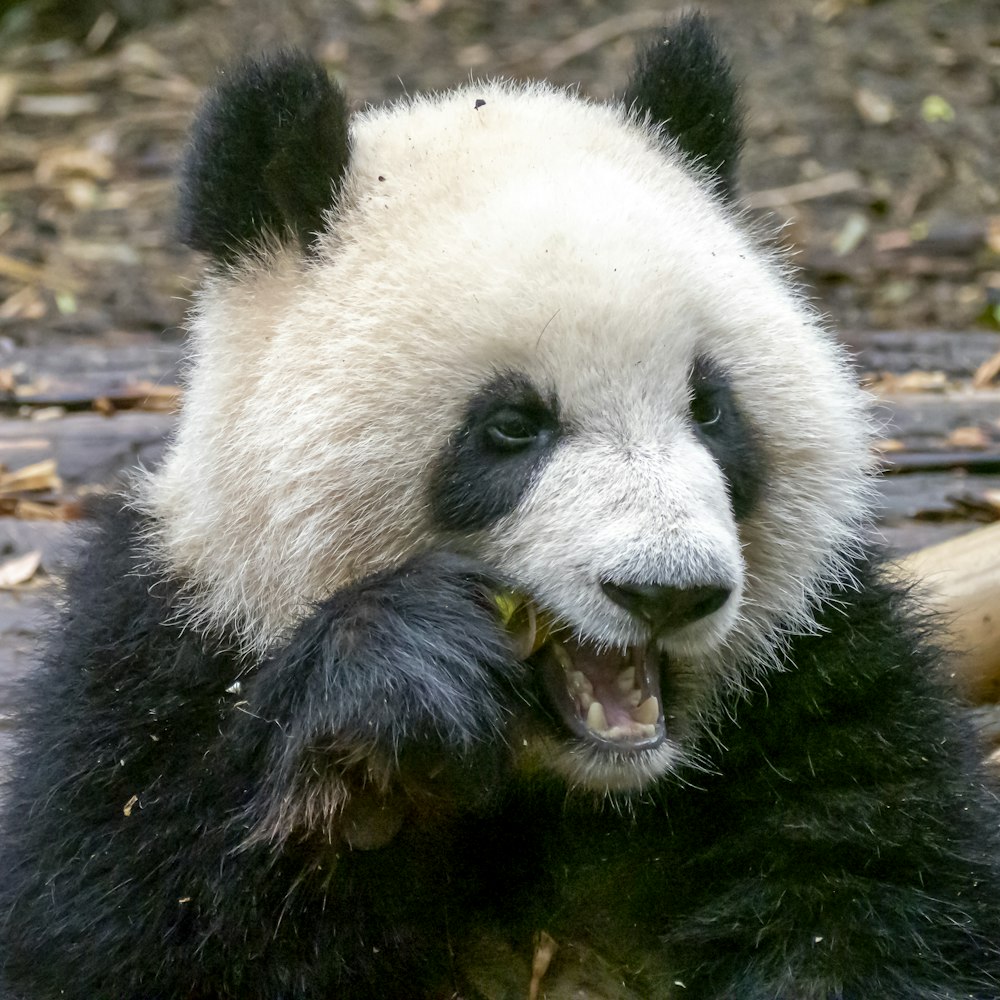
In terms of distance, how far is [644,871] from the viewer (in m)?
3.96

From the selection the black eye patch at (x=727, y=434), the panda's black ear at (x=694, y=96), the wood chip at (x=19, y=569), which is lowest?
the wood chip at (x=19, y=569)

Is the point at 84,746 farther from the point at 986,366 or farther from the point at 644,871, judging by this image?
the point at 986,366

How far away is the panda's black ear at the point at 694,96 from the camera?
439cm

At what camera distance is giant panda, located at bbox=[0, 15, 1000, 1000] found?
3.51 metres

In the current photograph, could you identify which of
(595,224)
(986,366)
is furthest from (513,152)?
(986,366)

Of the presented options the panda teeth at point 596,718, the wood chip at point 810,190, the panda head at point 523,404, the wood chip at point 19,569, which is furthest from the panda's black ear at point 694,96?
the wood chip at point 810,190

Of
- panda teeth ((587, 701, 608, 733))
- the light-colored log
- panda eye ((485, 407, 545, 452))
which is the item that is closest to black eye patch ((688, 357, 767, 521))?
panda eye ((485, 407, 545, 452))

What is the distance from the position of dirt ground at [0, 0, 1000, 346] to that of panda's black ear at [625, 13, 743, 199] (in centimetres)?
505

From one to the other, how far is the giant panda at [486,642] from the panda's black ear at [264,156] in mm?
10

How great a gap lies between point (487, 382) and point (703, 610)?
754 millimetres

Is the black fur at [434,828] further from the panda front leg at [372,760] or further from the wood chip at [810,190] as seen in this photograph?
the wood chip at [810,190]

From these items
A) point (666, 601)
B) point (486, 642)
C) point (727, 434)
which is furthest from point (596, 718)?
point (727, 434)

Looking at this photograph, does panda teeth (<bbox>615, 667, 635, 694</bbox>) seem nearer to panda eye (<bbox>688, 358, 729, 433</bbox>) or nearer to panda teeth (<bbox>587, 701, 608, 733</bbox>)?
panda teeth (<bbox>587, 701, 608, 733</bbox>)

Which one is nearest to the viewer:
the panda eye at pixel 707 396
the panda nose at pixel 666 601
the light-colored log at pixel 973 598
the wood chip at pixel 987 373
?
the panda nose at pixel 666 601
